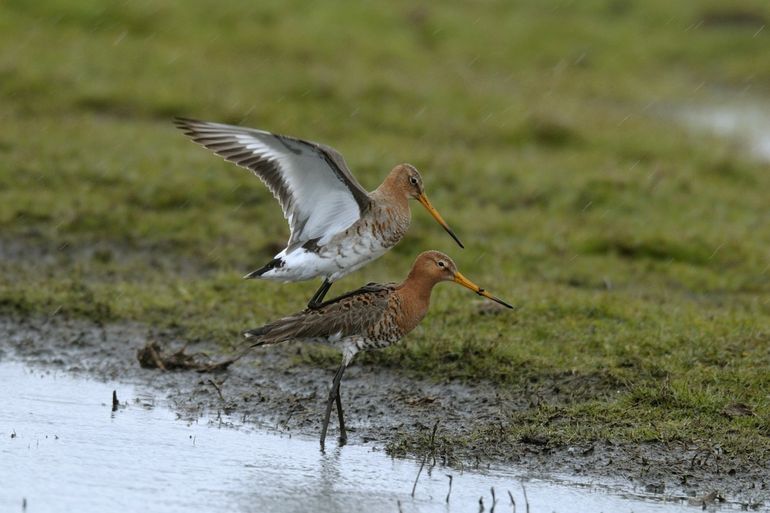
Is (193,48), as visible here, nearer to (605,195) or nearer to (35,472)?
(605,195)

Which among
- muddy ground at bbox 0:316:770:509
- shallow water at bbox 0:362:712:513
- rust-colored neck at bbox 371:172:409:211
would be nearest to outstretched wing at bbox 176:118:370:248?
rust-colored neck at bbox 371:172:409:211

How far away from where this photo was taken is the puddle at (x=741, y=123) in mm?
17688

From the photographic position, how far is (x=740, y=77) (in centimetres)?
2366

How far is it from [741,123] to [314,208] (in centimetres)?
1322

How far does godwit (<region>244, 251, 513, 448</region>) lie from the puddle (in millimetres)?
9965

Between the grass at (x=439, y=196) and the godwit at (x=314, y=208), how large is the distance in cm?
106

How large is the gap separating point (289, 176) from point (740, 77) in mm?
17677

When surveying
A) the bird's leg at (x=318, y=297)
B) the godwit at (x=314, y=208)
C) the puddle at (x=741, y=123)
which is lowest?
the bird's leg at (x=318, y=297)

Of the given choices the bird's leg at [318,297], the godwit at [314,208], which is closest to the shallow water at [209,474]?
the bird's leg at [318,297]

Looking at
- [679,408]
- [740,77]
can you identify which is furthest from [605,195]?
[740,77]

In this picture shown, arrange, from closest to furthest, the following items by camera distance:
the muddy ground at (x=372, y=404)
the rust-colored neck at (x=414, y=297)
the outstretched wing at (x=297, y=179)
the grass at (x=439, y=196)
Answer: the muddy ground at (x=372, y=404) < the rust-colored neck at (x=414, y=297) < the outstretched wing at (x=297, y=179) < the grass at (x=439, y=196)

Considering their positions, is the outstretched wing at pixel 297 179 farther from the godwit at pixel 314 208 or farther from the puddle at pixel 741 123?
the puddle at pixel 741 123

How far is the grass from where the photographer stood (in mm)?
8484

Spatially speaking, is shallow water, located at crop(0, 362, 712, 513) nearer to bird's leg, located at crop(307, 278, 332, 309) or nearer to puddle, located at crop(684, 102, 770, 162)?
bird's leg, located at crop(307, 278, 332, 309)
